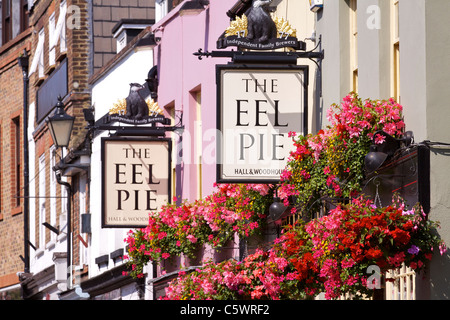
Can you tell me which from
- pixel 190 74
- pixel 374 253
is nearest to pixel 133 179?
pixel 190 74

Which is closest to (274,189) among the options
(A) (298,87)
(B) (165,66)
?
(A) (298,87)

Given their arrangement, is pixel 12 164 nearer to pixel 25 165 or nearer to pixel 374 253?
pixel 25 165

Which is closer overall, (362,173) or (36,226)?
(362,173)

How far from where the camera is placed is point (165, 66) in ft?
84.7

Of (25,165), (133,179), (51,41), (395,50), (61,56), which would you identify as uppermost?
(51,41)

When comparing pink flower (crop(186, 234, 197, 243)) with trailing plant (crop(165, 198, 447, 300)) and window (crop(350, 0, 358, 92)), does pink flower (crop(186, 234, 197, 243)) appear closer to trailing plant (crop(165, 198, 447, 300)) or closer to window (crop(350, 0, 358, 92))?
window (crop(350, 0, 358, 92))

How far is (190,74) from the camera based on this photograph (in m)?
23.8

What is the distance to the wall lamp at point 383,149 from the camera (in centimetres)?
1269

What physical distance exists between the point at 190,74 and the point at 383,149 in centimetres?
1100

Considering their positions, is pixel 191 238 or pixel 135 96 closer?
pixel 191 238

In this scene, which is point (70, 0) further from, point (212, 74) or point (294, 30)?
point (294, 30)

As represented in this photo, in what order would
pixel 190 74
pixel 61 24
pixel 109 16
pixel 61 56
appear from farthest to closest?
pixel 61 56 < pixel 109 16 < pixel 61 24 < pixel 190 74

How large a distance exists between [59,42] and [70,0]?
207 cm

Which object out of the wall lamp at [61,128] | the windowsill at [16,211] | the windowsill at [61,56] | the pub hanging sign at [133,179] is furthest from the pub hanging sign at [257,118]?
the windowsill at [16,211]
